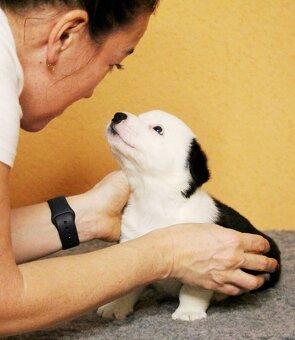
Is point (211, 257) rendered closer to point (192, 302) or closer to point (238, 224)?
point (192, 302)

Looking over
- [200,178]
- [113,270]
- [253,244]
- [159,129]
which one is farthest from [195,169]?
[113,270]

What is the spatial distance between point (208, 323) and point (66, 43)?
0.66m

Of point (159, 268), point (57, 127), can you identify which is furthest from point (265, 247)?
point (57, 127)

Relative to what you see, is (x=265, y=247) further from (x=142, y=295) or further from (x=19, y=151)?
(x=19, y=151)

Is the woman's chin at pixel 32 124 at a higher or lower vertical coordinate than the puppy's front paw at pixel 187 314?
higher

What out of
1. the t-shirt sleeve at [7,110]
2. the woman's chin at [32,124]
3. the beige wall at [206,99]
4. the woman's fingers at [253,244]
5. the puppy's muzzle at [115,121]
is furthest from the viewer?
the beige wall at [206,99]

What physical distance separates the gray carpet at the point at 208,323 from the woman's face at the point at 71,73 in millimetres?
449

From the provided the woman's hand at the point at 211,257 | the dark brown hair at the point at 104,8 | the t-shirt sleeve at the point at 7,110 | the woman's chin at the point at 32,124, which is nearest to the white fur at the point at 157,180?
the woman's hand at the point at 211,257

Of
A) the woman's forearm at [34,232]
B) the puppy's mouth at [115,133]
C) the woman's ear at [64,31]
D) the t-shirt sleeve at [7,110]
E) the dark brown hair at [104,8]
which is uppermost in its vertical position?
the dark brown hair at [104,8]

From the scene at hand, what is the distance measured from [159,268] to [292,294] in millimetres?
493

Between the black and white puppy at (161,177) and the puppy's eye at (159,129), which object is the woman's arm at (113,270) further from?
the puppy's eye at (159,129)

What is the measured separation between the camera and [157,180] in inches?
56.2

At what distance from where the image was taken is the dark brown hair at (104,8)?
0.95 meters

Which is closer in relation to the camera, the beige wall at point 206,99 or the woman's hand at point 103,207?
the woman's hand at point 103,207
